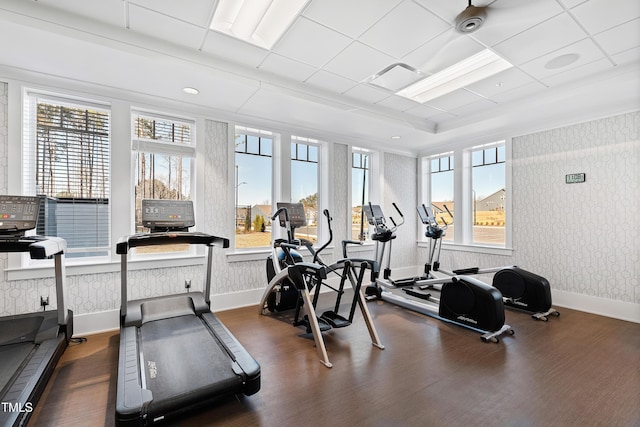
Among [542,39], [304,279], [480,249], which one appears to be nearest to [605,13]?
[542,39]

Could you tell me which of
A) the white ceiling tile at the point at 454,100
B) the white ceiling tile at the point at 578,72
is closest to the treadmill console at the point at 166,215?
the white ceiling tile at the point at 454,100

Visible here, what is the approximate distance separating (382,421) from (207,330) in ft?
5.92

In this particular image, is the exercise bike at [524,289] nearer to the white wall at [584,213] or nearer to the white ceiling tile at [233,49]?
the white wall at [584,213]

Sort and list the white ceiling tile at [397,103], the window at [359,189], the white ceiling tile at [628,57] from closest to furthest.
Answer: the white ceiling tile at [628,57] < the white ceiling tile at [397,103] < the window at [359,189]

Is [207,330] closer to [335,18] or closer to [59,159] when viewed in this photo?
[59,159]

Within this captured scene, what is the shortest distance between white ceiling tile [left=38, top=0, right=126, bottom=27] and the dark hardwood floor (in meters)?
3.02

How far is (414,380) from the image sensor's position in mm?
2520

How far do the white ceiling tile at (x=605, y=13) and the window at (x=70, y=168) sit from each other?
4.90 metres

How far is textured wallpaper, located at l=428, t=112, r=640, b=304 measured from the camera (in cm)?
403

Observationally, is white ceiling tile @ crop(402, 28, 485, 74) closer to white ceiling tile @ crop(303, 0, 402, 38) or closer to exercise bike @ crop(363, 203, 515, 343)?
white ceiling tile @ crop(303, 0, 402, 38)

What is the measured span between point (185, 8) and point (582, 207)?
5.48 metres

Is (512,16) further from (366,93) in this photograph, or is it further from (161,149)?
(161,149)

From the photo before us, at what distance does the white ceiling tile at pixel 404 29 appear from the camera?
2486mm

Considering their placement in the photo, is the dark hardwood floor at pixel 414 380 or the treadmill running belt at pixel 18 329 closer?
the dark hardwood floor at pixel 414 380
